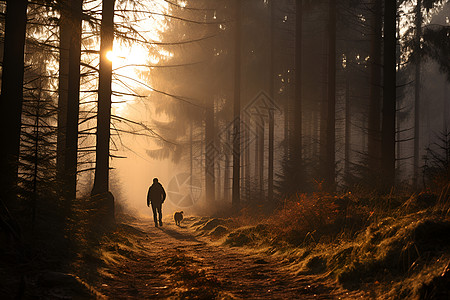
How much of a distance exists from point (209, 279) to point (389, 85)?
35.4ft

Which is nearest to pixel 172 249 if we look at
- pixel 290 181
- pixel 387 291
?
pixel 387 291

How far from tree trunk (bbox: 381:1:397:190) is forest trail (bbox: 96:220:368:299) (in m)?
7.49

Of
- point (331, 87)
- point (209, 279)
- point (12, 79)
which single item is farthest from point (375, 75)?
point (12, 79)

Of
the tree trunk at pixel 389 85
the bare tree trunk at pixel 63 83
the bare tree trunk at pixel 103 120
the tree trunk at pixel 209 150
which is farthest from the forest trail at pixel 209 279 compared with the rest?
the tree trunk at pixel 209 150

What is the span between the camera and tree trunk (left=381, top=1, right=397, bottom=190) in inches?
524

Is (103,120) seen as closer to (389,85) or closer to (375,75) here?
(389,85)

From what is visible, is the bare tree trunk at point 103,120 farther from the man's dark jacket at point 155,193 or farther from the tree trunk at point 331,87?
the tree trunk at point 331,87

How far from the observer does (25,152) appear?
6.98m

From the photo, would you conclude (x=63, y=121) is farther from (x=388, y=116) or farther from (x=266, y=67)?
(x=266, y=67)

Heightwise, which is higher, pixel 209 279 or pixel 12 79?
pixel 12 79

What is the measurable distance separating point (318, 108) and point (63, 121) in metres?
22.3

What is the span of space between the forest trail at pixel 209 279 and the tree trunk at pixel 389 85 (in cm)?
749

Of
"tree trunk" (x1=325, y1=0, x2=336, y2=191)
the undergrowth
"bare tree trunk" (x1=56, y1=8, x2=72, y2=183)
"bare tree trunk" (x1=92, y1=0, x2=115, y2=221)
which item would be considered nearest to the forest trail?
the undergrowth

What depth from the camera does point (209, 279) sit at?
5.96 meters
